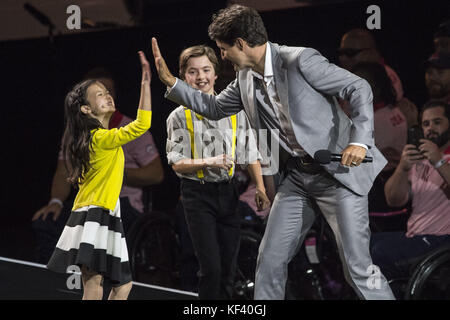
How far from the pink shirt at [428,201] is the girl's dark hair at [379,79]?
0.48 m

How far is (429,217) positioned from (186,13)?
2101 mm

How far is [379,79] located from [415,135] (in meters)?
0.46

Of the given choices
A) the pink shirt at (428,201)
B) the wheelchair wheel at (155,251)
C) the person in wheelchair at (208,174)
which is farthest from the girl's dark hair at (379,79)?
the wheelchair wheel at (155,251)

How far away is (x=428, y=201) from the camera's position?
3.62m

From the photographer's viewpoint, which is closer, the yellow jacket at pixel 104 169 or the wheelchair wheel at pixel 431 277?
the yellow jacket at pixel 104 169

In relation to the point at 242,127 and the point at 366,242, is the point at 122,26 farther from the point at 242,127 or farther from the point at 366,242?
the point at 366,242

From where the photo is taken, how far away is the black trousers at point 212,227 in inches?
129

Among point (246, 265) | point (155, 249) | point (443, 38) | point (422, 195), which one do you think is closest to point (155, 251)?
point (155, 249)

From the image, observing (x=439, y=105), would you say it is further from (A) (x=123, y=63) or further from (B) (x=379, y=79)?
(A) (x=123, y=63)

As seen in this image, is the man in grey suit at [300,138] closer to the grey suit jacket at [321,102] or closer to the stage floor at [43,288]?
the grey suit jacket at [321,102]

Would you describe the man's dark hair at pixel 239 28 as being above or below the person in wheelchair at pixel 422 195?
above

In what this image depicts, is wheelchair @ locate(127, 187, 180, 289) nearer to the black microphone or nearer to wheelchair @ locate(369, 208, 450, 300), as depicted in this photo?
wheelchair @ locate(369, 208, 450, 300)

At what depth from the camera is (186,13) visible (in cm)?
433

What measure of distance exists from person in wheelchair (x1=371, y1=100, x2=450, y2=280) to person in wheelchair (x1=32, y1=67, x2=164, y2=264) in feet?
5.39
